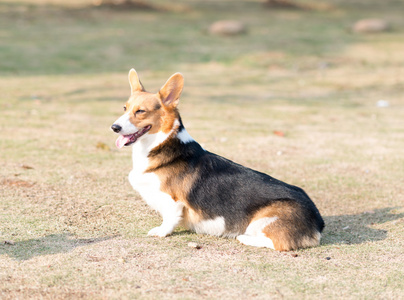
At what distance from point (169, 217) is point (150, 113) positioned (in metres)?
0.85

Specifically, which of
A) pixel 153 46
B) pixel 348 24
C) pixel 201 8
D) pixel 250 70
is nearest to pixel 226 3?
pixel 201 8

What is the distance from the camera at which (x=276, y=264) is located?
13.8 ft

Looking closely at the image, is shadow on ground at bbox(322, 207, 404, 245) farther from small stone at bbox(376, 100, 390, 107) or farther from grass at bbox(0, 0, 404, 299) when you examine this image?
small stone at bbox(376, 100, 390, 107)

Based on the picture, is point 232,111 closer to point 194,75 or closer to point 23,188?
point 194,75

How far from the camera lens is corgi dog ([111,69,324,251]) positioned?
14.6 feet

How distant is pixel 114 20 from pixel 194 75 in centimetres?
748

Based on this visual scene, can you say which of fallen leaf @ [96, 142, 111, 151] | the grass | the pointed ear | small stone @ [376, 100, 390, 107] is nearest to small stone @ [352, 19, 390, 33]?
the grass

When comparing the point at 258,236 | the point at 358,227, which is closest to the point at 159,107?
the point at 258,236

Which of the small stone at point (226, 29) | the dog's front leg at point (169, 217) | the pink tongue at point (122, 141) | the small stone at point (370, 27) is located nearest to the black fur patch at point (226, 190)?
the dog's front leg at point (169, 217)

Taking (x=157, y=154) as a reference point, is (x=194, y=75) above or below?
below

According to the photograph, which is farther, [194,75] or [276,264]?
[194,75]

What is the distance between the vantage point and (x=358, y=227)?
5301 millimetres

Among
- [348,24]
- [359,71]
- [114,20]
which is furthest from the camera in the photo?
[348,24]

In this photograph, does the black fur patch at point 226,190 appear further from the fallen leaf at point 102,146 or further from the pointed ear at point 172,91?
the fallen leaf at point 102,146
